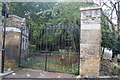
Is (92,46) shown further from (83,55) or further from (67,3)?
(67,3)

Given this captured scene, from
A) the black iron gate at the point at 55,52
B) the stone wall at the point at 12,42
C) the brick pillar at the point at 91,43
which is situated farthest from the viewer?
the black iron gate at the point at 55,52

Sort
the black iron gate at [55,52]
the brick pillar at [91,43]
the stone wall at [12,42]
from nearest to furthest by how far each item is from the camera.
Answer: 1. the brick pillar at [91,43]
2. the stone wall at [12,42]
3. the black iron gate at [55,52]

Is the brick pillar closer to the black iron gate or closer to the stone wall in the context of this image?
the black iron gate

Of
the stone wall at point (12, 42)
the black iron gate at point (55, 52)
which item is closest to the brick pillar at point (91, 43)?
the black iron gate at point (55, 52)

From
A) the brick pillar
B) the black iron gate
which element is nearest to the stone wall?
the black iron gate

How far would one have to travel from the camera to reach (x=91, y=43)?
4926 millimetres

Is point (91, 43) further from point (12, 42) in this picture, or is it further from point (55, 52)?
point (12, 42)

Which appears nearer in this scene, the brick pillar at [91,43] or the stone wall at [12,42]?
the brick pillar at [91,43]

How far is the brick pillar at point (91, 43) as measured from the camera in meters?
4.87

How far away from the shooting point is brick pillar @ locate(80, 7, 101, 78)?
16.0 ft

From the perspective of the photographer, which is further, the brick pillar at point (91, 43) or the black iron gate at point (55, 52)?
the black iron gate at point (55, 52)

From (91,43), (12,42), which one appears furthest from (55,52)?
(91,43)

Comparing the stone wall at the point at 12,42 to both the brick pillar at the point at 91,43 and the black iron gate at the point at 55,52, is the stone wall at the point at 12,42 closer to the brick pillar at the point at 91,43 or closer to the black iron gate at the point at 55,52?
the black iron gate at the point at 55,52

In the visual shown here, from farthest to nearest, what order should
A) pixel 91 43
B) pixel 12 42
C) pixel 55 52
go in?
pixel 55 52 < pixel 12 42 < pixel 91 43
